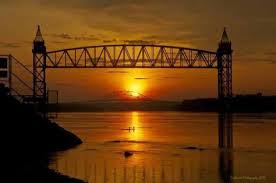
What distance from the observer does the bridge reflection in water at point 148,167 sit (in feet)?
99.5

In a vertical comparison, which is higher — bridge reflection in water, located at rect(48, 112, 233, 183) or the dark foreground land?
the dark foreground land

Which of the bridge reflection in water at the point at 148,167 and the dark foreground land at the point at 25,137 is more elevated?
the dark foreground land at the point at 25,137

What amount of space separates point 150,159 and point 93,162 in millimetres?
4519

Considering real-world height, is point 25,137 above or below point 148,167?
above

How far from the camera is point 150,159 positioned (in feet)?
129

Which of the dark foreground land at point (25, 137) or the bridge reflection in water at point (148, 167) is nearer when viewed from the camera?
the bridge reflection in water at point (148, 167)

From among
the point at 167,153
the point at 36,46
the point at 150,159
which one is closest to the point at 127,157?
the point at 150,159

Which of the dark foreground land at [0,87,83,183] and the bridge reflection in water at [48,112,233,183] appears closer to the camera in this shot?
the bridge reflection in water at [48,112,233,183]

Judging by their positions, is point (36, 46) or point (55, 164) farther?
point (36, 46)

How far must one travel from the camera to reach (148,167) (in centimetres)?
3466

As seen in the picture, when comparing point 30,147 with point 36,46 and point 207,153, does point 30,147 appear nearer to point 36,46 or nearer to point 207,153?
point 207,153

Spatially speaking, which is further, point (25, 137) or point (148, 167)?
point (25, 137)

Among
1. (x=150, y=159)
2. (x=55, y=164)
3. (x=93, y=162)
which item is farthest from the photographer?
(x=150, y=159)

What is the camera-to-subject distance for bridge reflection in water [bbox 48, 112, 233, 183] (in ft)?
99.5
